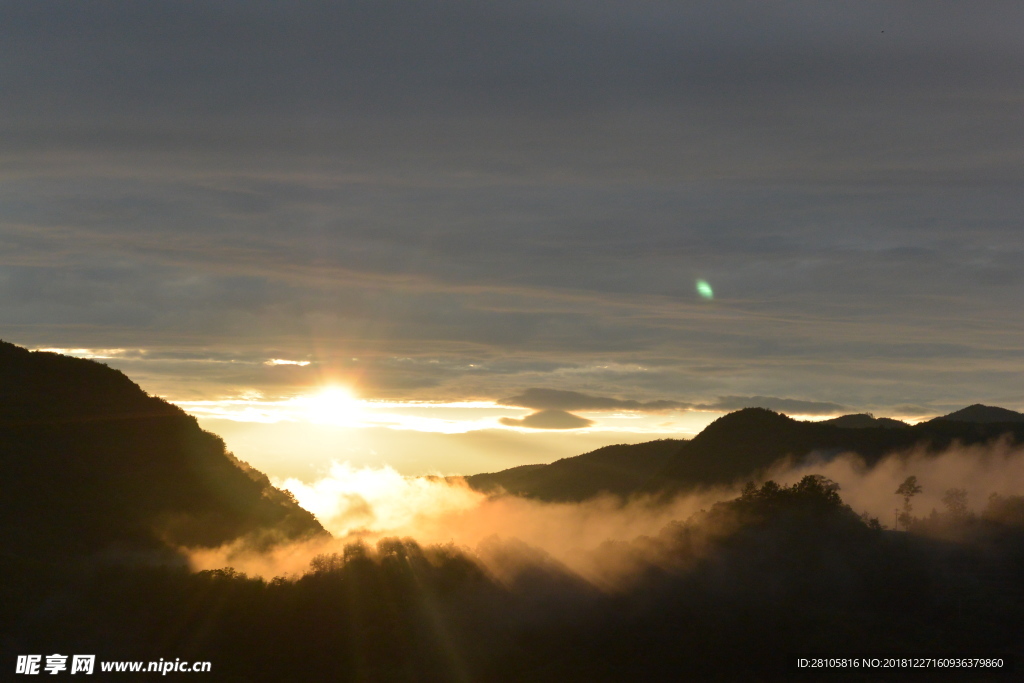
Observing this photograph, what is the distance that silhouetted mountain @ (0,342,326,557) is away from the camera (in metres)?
153

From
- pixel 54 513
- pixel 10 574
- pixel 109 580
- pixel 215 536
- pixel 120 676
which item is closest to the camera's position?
Answer: pixel 10 574

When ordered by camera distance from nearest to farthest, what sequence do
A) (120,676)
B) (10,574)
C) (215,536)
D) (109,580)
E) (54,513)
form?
(10,574)
(54,513)
(109,580)
(120,676)
(215,536)

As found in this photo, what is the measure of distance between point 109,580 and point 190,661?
4379 centimetres

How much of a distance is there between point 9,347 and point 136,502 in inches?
1754

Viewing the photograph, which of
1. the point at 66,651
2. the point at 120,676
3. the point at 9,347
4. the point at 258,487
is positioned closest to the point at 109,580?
the point at 66,651

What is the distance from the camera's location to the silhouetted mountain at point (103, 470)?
15312cm

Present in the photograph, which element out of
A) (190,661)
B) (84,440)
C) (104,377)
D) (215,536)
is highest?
(104,377)

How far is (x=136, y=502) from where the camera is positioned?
6614 inches

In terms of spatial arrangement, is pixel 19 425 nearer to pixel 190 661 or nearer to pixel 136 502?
pixel 136 502

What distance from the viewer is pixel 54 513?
6043 inches

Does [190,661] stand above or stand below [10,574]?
below

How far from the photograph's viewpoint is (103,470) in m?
167

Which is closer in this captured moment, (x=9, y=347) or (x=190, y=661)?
(x=9, y=347)

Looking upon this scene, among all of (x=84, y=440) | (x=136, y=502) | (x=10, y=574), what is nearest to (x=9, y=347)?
(x=84, y=440)
